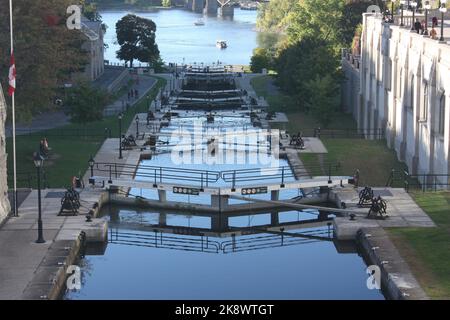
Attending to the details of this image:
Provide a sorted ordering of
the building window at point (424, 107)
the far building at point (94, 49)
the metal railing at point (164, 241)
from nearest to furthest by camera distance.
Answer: the metal railing at point (164, 241)
the building window at point (424, 107)
the far building at point (94, 49)

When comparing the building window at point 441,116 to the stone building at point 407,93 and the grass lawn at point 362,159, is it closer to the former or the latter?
the stone building at point 407,93

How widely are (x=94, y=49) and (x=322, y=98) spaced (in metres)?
37.1

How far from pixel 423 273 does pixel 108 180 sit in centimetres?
1912

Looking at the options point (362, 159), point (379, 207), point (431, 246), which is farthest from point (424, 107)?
point (431, 246)

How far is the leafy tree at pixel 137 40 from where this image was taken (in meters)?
125

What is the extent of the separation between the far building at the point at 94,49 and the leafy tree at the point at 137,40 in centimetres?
673

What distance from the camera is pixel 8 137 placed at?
6419 cm

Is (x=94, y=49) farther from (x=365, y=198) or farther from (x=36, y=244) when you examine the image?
(x=36, y=244)

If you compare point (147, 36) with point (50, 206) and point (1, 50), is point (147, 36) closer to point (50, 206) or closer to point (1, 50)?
point (1, 50)

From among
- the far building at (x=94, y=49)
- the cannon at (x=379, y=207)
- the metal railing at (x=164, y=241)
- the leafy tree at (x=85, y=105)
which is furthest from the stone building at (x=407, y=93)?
the far building at (x=94, y=49)

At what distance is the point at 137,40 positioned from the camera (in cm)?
12750

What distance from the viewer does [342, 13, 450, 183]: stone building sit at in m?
51.0

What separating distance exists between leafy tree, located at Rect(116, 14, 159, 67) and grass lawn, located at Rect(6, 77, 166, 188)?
46.4 metres

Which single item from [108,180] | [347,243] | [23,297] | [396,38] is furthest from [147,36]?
[23,297]
